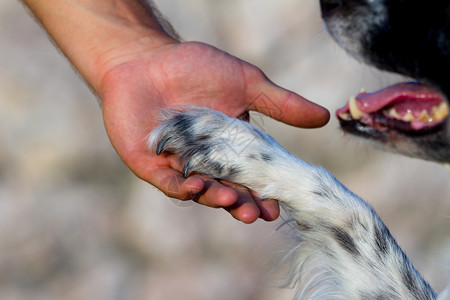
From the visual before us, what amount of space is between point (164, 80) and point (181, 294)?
7.55 ft

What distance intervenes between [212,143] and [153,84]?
368mm

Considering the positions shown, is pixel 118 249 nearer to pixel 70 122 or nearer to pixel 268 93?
pixel 70 122

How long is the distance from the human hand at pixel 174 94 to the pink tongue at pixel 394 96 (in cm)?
33

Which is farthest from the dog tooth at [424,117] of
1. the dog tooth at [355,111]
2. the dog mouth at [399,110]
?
the dog tooth at [355,111]

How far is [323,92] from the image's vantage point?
4.63m

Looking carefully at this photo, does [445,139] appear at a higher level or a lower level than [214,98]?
lower

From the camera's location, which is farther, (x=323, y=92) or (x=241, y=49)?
(x=241, y=49)

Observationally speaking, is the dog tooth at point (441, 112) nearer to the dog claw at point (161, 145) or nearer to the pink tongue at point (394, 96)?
the pink tongue at point (394, 96)

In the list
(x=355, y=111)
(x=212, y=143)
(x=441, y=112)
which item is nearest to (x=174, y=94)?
(x=212, y=143)

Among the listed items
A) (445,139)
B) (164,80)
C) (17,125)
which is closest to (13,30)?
(17,125)

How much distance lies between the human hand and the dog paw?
5 centimetres

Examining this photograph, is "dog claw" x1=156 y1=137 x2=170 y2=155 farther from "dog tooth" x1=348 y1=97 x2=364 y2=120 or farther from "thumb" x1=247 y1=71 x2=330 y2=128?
"dog tooth" x1=348 y1=97 x2=364 y2=120

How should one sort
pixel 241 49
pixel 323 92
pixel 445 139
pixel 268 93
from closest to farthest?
pixel 445 139 < pixel 268 93 < pixel 323 92 < pixel 241 49

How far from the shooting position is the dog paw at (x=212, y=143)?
2172 millimetres
